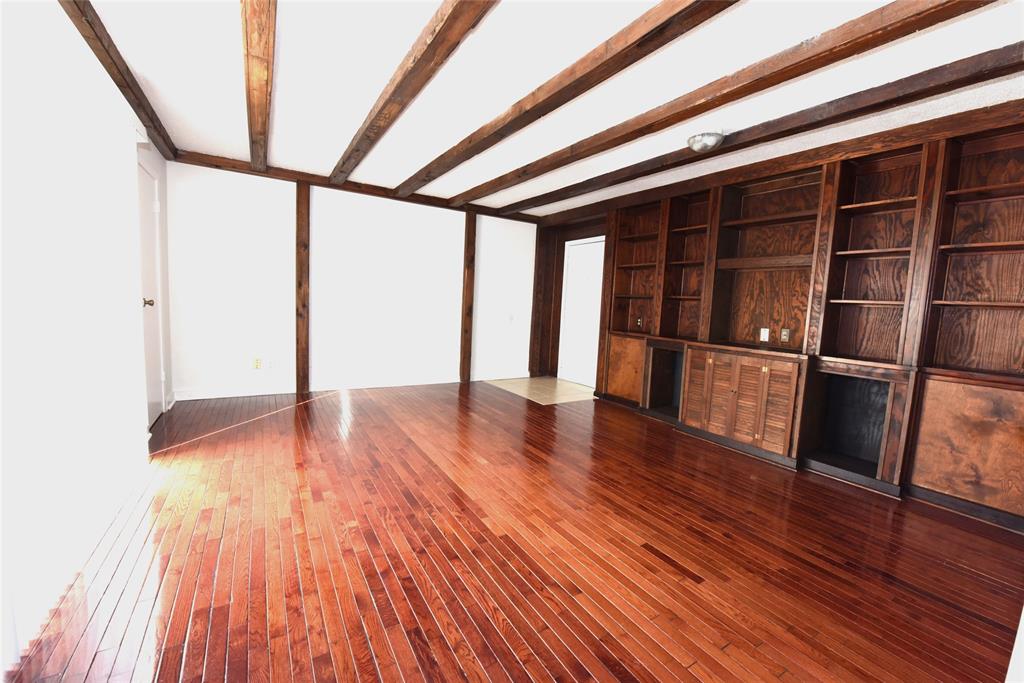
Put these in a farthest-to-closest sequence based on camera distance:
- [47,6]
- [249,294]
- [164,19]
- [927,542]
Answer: [249,294] → [927,542] → [164,19] → [47,6]

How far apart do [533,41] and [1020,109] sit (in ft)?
9.67

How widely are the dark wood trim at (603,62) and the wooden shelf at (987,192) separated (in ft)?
7.71

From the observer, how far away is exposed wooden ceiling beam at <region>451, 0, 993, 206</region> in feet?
5.95

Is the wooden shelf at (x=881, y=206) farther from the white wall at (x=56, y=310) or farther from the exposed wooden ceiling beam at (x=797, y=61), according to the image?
the white wall at (x=56, y=310)

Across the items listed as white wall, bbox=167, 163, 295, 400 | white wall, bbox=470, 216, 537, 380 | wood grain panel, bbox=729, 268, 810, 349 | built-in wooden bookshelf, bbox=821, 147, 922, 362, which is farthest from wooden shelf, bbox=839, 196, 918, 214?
white wall, bbox=167, 163, 295, 400

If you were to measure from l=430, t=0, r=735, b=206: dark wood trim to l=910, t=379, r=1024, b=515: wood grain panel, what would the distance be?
9.53 feet

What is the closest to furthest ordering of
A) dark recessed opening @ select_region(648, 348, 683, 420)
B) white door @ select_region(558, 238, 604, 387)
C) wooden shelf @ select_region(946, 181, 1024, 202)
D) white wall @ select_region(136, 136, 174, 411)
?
1. wooden shelf @ select_region(946, 181, 1024, 202)
2. white wall @ select_region(136, 136, 174, 411)
3. dark recessed opening @ select_region(648, 348, 683, 420)
4. white door @ select_region(558, 238, 604, 387)

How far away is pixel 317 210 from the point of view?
17.1ft

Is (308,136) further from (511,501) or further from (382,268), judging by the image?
(511,501)

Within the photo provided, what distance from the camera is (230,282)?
4793 millimetres

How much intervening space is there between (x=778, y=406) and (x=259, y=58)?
445 cm

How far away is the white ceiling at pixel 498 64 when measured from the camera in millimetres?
2006

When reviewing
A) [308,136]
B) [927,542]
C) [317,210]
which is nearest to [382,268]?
[317,210]

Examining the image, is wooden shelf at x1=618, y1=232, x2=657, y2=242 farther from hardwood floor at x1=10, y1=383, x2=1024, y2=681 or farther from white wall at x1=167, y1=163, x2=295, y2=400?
Answer: white wall at x1=167, y1=163, x2=295, y2=400
